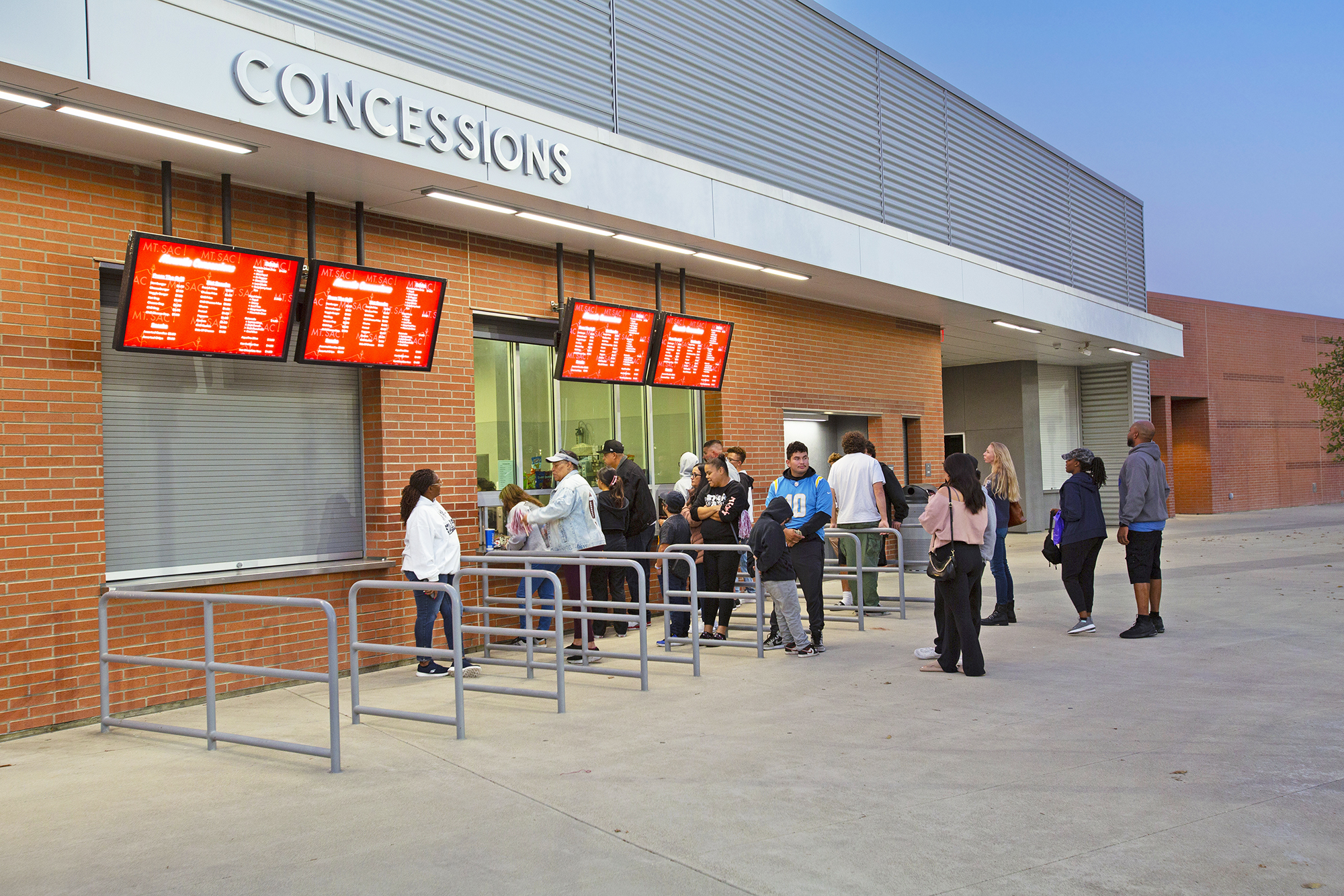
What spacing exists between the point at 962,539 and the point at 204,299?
230 inches

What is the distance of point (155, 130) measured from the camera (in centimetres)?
706

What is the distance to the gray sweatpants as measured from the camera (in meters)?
9.14

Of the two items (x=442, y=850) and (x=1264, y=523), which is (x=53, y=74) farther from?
(x=1264, y=523)

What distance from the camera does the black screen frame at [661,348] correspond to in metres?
11.6

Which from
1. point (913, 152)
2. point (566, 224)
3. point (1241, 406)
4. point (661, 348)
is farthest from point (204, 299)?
point (1241, 406)

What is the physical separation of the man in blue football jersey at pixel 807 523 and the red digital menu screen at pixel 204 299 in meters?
4.28

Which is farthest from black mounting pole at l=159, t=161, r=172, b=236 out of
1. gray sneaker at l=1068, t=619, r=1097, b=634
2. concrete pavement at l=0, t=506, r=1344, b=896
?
gray sneaker at l=1068, t=619, r=1097, b=634

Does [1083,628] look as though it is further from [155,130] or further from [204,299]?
[155,130]

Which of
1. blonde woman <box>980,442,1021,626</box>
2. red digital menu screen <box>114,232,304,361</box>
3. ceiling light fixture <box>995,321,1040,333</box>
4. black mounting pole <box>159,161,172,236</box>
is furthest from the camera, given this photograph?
ceiling light fixture <box>995,321,1040,333</box>

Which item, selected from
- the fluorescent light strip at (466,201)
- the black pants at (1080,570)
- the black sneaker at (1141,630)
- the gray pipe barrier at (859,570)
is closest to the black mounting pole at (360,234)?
the fluorescent light strip at (466,201)

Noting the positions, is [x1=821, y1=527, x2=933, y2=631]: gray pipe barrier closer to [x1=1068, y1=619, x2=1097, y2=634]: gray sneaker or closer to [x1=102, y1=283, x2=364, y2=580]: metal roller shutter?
[x1=1068, y1=619, x2=1097, y2=634]: gray sneaker

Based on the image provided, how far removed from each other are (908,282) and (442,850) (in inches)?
441

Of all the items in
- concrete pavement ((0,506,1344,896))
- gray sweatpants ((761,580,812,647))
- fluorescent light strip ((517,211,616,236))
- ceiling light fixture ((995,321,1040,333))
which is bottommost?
concrete pavement ((0,506,1344,896))

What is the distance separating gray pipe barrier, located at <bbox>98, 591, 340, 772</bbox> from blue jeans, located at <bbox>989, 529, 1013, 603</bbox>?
6657 millimetres
